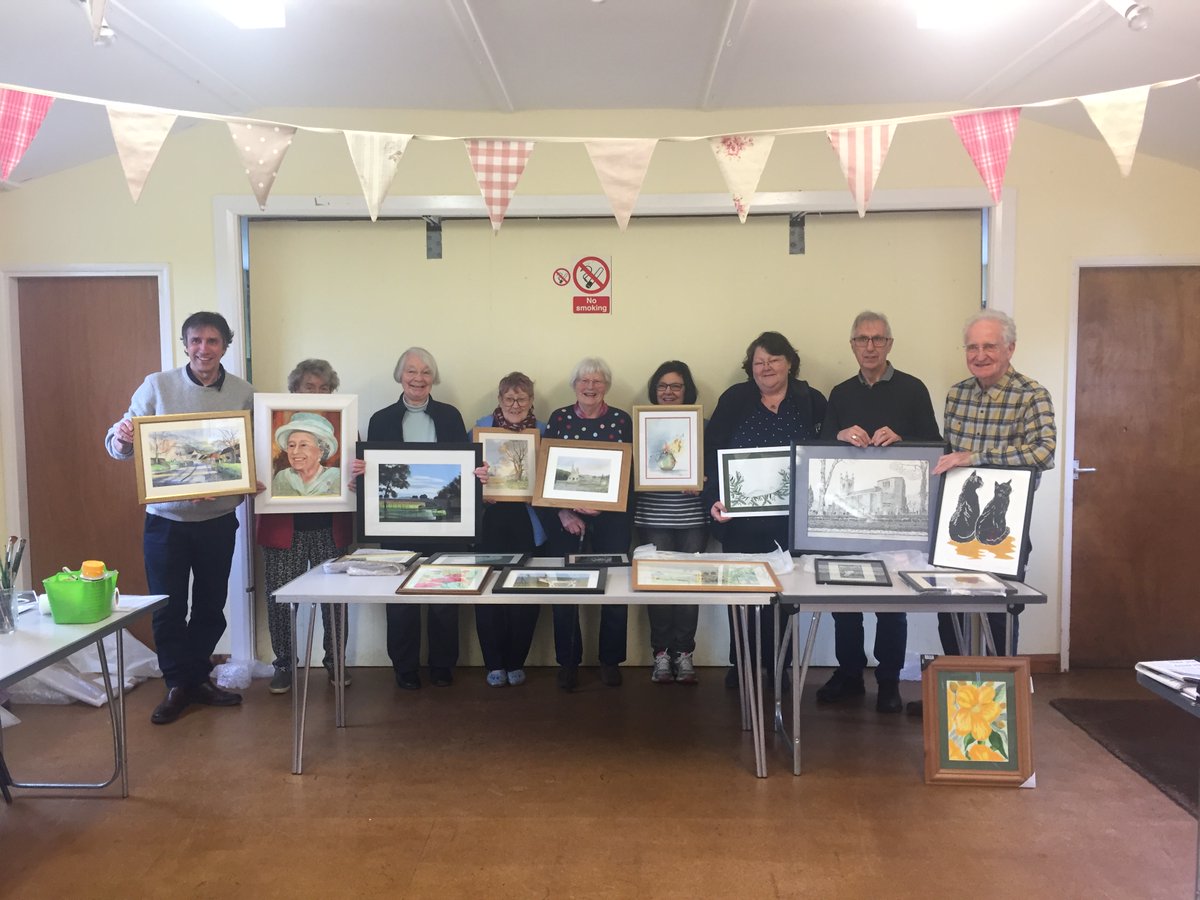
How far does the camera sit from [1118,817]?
257 centimetres

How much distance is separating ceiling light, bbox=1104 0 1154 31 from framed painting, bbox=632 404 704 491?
1.96 metres

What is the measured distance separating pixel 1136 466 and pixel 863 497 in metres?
1.91

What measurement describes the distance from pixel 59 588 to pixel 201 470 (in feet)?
2.48

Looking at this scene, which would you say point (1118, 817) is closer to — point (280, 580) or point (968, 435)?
point (968, 435)

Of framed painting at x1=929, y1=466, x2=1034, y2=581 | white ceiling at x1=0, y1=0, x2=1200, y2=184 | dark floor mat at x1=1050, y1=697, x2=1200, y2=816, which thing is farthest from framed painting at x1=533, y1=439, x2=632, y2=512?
dark floor mat at x1=1050, y1=697, x2=1200, y2=816

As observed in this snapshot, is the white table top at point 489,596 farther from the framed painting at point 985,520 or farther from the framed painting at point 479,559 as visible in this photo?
the framed painting at point 985,520

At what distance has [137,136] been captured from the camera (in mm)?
2504

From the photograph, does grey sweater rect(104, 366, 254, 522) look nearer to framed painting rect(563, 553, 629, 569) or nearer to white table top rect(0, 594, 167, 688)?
white table top rect(0, 594, 167, 688)

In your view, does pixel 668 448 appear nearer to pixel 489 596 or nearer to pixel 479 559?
pixel 479 559

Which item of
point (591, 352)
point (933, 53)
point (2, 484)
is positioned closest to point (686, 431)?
point (591, 352)

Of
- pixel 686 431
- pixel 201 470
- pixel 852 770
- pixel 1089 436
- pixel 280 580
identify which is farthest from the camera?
pixel 1089 436

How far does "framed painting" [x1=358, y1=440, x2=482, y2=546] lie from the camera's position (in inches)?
129

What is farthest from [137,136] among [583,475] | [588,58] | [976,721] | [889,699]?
[889,699]

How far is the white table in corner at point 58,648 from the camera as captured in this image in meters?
2.17
